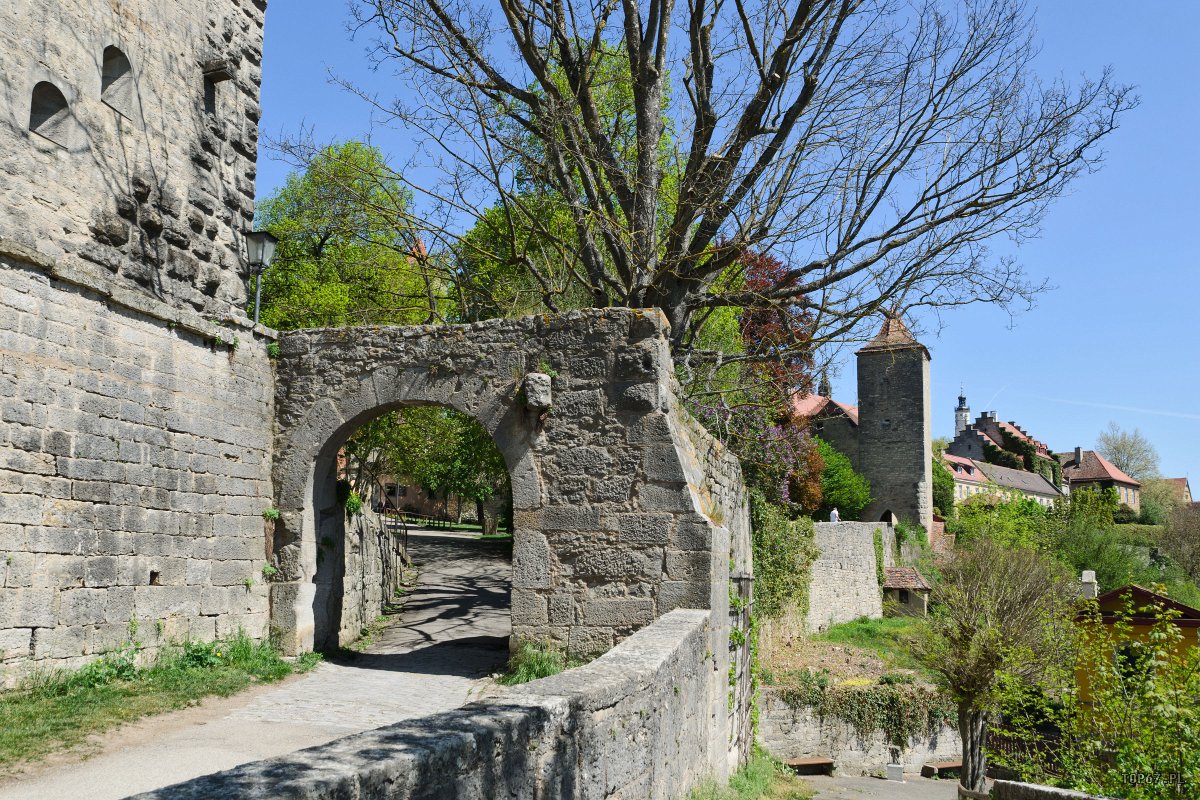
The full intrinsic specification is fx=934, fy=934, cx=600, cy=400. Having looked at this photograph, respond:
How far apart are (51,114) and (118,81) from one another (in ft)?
2.90

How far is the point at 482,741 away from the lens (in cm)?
298

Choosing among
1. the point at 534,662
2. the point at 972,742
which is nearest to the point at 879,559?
the point at 972,742

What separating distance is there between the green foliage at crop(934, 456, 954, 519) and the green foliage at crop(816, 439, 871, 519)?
23.9 feet

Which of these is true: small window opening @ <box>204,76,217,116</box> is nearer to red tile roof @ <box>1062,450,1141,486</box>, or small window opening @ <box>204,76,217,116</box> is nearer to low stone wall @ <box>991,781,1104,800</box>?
low stone wall @ <box>991,781,1104,800</box>

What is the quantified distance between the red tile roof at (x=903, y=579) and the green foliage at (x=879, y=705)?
10209mm

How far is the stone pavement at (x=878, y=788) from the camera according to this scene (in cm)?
1939

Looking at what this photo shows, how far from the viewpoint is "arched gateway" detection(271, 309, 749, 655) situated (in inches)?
316

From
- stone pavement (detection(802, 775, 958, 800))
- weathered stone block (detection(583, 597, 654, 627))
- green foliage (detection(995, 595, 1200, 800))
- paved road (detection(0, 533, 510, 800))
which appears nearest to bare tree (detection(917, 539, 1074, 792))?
stone pavement (detection(802, 775, 958, 800))

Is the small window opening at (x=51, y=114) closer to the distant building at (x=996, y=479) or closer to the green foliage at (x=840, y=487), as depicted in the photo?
the green foliage at (x=840, y=487)

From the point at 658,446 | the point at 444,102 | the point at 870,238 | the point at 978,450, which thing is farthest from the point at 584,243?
the point at 978,450

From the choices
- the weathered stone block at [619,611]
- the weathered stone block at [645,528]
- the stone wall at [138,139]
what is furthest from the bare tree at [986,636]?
the stone wall at [138,139]

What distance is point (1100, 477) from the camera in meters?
70.1

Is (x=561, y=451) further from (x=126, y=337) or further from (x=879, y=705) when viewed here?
(x=879, y=705)

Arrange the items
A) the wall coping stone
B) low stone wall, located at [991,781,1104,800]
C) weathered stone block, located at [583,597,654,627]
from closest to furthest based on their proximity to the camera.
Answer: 1. the wall coping stone
2. low stone wall, located at [991,781,1104,800]
3. weathered stone block, located at [583,597,654,627]
